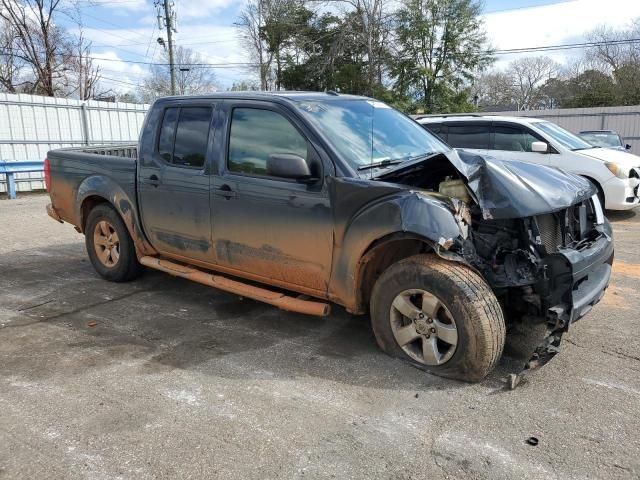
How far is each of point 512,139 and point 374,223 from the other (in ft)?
23.1

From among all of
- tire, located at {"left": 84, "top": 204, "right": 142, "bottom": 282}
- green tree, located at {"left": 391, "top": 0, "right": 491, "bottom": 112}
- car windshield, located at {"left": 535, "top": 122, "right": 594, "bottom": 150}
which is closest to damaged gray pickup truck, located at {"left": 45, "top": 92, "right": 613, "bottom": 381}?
tire, located at {"left": 84, "top": 204, "right": 142, "bottom": 282}

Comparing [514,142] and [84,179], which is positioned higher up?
[514,142]

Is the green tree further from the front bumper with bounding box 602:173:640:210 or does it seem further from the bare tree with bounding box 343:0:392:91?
the front bumper with bounding box 602:173:640:210

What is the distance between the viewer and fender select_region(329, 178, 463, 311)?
10.9 feet

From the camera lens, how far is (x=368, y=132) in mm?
4266

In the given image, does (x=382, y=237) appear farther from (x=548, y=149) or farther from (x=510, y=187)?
(x=548, y=149)

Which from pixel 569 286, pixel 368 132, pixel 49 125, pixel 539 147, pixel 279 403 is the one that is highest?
pixel 49 125

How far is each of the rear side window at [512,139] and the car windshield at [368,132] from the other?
5336 mm

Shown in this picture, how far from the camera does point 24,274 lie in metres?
6.30

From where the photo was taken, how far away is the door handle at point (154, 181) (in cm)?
497

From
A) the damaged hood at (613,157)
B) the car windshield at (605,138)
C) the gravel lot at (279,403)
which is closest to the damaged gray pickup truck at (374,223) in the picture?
the gravel lot at (279,403)

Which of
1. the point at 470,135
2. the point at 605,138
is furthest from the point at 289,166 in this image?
the point at 605,138

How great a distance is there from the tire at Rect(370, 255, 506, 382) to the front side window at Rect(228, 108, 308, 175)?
120 centimetres

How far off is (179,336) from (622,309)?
3.88 meters
